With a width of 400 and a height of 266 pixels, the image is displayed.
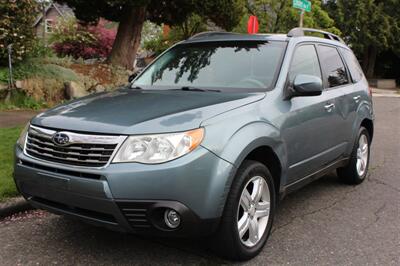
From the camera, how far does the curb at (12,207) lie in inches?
187

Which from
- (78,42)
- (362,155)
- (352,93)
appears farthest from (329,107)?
(78,42)

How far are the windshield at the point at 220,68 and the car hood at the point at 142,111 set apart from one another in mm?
323

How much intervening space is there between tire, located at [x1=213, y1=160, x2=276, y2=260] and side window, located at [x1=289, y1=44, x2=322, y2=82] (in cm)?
111

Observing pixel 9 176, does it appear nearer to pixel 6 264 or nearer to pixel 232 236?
pixel 6 264

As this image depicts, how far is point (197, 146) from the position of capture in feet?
10.8

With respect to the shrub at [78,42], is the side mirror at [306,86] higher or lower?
higher

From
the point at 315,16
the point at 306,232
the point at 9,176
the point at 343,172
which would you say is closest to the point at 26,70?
the point at 9,176

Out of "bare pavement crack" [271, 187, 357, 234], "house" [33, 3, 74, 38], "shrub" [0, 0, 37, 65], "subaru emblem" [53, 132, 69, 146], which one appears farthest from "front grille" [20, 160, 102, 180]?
"house" [33, 3, 74, 38]

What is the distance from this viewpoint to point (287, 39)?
4797mm

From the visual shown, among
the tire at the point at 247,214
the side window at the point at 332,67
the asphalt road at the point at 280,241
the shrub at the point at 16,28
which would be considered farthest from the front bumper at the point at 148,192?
the shrub at the point at 16,28

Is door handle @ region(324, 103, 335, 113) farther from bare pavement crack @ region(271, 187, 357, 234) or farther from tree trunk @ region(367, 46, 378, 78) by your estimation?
tree trunk @ region(367, 46, 378, 78)

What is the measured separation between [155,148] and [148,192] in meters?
0.29

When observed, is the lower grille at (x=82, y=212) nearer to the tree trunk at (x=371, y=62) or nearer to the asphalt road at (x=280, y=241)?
the asphalt road at (x=280, y=241)

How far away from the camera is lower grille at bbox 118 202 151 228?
A: 3227 mm
